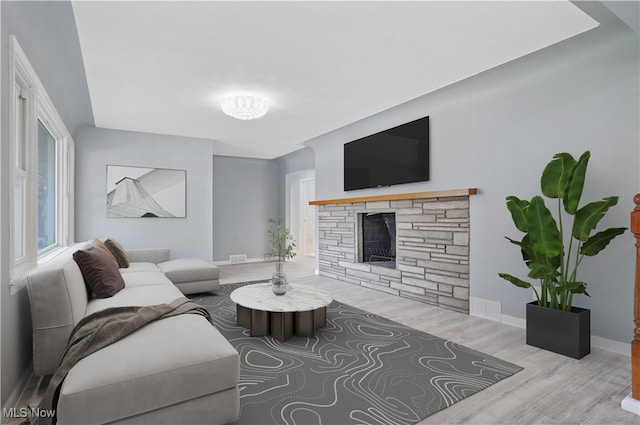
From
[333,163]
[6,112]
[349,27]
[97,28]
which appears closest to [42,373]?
[6,112]

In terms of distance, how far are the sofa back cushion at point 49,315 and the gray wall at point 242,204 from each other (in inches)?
219

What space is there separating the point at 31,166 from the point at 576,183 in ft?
13.7

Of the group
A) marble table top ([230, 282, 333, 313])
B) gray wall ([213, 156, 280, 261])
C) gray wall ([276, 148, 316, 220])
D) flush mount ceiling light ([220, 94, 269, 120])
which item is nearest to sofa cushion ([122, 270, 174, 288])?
marble table top ([230, 282, 333, 313])

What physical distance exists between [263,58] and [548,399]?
3219 mm

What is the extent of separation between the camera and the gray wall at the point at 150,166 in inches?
215

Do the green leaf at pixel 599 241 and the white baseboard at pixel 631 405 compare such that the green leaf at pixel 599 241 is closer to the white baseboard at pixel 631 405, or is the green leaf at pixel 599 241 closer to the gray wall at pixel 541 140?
the gray wall at pixel 541 140

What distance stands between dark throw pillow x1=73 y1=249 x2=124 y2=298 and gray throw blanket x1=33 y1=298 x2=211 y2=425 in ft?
2.50

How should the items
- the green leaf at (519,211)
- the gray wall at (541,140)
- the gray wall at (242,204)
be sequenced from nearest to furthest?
the gray wall at (541,140) → the green leaf at (519,211) → the gray wall at (242,204)

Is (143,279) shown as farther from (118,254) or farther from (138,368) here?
(138,368)

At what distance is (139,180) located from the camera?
5828 millimetres

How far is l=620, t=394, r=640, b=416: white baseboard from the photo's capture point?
1907 mm

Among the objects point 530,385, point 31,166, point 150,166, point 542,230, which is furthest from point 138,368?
point 150,166

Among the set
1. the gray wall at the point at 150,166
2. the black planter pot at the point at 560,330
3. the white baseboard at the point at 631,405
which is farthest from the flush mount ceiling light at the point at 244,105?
the white baseboard at the point at 631,405

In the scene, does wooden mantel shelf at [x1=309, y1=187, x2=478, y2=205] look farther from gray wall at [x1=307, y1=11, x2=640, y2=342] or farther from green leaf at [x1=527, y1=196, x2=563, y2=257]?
green leaf at [x1=527, y1=196, x2=563, y2=257]
